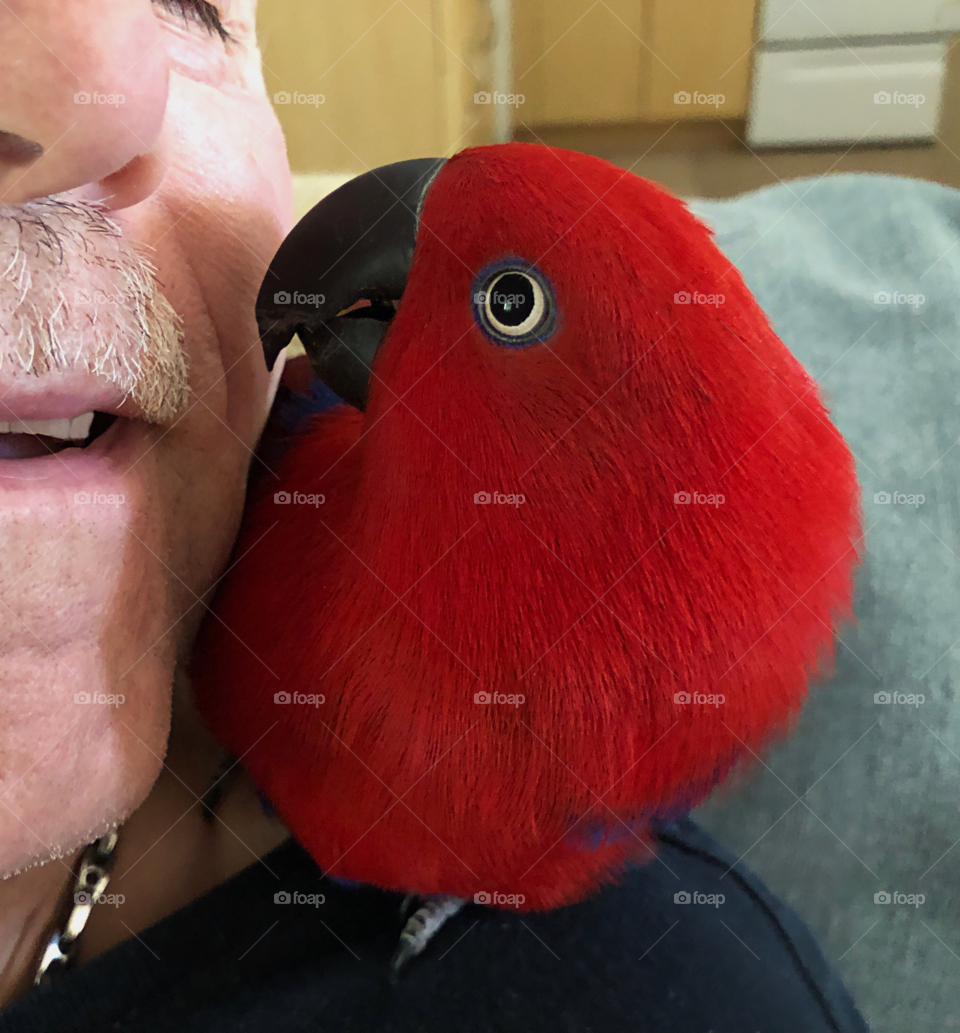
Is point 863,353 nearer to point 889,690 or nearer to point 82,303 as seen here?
point 889,690

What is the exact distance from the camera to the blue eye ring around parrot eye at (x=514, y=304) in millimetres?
289

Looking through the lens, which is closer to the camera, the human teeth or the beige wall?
the human teeth

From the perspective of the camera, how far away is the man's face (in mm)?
260

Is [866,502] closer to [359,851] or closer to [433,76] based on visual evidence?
[359,851]

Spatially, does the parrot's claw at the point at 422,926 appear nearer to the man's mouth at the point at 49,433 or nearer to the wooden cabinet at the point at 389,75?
the man's mouth at the point at 49,433

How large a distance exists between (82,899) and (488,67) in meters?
1.39

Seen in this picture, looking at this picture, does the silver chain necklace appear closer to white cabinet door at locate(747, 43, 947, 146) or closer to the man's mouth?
the man's mouth

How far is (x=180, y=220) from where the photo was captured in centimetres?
36

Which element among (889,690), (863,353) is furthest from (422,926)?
(863,353)

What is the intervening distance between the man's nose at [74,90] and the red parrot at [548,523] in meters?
0.09

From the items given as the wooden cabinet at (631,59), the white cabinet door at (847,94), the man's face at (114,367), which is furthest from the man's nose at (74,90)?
the white cabinet door at (847,94)

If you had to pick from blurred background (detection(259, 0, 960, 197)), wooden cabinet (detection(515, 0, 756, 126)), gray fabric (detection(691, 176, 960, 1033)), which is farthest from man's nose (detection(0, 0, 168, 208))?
wooden cabinet (detection(515, 0, 756, 126))

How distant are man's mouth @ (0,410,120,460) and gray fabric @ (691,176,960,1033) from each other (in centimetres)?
59

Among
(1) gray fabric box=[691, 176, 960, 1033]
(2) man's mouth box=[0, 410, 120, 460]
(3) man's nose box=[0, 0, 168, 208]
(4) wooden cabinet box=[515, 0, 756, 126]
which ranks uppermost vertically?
(3) man's nose box=[0, 0, 168, 208]
